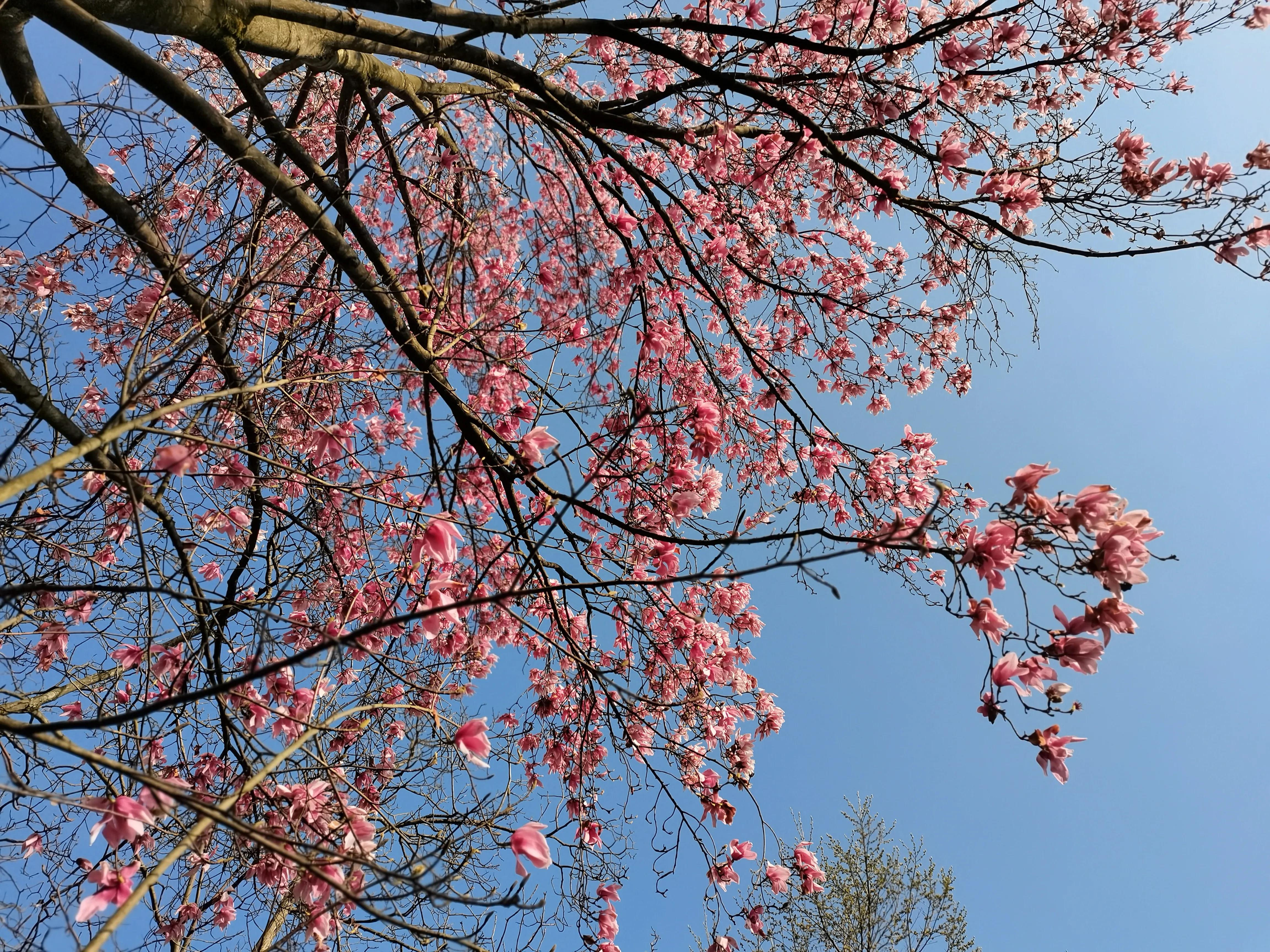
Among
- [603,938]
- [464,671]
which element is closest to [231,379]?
[464,671]

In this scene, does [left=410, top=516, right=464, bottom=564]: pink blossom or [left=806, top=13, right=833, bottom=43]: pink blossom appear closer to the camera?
[left=410, top=516, right=464, bottom=564]: pink blossom

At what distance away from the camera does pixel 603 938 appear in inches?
140

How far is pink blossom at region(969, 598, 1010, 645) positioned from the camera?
6.91 feet

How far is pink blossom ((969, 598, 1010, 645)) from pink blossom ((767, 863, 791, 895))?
2077 millimetres

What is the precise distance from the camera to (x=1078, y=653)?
6.48ft

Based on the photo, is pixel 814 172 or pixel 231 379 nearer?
pixel 231 379

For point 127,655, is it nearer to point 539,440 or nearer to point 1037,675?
point 539,440

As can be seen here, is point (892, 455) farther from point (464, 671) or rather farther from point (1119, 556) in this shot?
point (464, 671)

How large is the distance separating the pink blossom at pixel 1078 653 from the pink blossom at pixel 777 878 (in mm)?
2142

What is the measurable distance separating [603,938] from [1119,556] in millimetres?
3250

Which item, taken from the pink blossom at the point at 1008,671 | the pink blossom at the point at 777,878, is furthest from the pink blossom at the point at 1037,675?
the pink blossom at the point at 777,878

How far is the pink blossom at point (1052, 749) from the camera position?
2.16 meters

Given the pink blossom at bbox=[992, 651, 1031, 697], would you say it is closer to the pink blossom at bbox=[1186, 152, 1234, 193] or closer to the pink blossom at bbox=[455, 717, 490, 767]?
the pink blossom at bbox=[455, 717, 490, 767]

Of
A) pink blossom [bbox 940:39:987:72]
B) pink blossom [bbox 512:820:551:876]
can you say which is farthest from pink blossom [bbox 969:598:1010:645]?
pink blossom [bbox 940:39:987:72]
